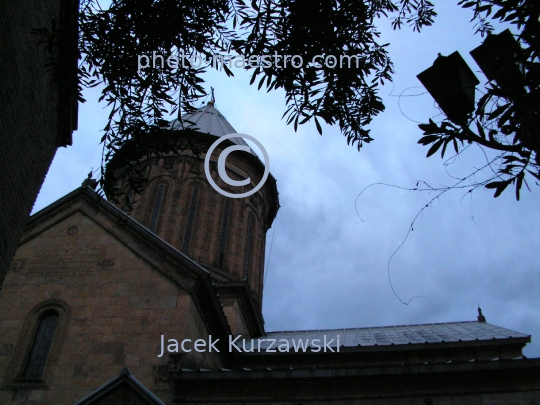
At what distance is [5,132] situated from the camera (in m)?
5.49

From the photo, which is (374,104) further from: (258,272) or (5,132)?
(258,272)

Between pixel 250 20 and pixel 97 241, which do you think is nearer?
pixel 250 20

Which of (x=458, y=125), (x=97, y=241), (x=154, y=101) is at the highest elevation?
(x=97, y=241)

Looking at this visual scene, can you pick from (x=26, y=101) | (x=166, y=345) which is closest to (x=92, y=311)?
(x=166, y=345)

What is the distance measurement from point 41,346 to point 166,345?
2.34 meters

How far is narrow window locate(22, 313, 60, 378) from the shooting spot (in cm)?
844

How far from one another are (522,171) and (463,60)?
75 cm

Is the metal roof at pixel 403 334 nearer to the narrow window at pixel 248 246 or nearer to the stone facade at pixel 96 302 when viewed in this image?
the narrow window at pixel 248 246

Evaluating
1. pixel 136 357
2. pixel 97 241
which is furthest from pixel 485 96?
pixel 97 241

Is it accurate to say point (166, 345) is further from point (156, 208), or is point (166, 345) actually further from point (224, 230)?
point (156, 208)

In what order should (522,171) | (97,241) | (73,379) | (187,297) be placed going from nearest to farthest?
(522,171), (73,379), (187,297), (97,241)

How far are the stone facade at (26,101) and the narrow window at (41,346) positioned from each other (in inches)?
119

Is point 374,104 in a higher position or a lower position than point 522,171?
higher

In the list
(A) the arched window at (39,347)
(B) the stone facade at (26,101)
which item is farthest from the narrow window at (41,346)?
(B) the stone facade at (26,101)
